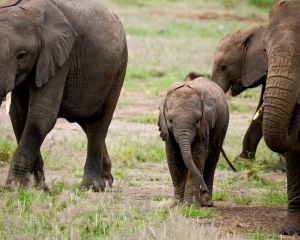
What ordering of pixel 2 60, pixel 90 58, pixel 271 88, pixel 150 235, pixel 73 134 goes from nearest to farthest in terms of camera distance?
pixel 150 235 < pixel 271 88 < pixel 2 60 < pixel 90 58 < pixel 73 134

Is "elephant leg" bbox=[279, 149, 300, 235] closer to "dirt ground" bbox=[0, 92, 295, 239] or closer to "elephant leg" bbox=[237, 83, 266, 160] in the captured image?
"dirt ground" bbox=[0, 92, 295, 239]

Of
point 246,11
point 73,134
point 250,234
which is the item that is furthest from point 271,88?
point 246,11

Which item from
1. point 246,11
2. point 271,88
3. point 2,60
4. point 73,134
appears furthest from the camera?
point 246,11

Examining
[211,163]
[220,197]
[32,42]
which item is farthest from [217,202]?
[32,42]

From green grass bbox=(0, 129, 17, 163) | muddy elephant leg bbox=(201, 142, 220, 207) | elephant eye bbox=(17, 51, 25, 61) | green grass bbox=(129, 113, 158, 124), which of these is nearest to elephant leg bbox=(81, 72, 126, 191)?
muddy elephant leg bbox=(201, 142, 220, 207)

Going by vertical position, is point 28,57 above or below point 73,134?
above

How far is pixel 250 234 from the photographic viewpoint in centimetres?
716

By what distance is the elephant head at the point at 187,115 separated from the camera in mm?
8227

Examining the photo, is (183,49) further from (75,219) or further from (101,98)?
(75,219)

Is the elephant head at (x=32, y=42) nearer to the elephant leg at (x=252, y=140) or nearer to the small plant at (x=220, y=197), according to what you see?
the small plant at (x=220, y=197)

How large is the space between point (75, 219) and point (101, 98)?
276 cm

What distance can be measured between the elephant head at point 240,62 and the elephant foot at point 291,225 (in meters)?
4.63

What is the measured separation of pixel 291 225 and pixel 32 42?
111 inches

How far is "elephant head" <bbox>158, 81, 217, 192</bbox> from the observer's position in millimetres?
8227
